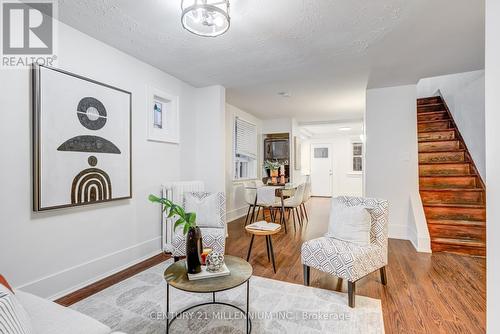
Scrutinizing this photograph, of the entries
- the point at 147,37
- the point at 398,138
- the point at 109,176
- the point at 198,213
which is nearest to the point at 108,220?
the point at 109,176

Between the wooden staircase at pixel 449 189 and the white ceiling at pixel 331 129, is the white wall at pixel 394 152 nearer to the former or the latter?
the wooden staircase at pixel 449 189

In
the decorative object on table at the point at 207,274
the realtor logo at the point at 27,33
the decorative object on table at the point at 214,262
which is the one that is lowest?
the decorative object on table at the point at 207,274

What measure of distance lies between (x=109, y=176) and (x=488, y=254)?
287 centimetres

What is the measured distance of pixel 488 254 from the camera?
101 centimetres

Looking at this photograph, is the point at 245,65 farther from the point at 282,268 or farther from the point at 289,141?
the point at 289,141

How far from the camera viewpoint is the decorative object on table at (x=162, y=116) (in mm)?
3088

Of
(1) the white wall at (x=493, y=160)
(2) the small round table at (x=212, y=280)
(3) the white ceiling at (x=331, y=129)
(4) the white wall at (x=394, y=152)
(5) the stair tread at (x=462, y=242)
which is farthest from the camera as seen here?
(3) the white ceiling at (x=331, y=129)

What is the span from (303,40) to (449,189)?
3105 millimetres

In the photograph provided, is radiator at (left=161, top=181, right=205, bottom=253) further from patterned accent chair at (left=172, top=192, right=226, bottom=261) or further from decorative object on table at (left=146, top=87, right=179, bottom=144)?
decorative object on table at (left=146, top=87, right=179, bottom=144)

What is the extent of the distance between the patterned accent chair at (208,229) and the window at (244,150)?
2275 millimetres

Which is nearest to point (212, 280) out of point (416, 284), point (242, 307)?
point (242, 307)

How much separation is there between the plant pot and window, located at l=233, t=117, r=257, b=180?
3516 millimetres

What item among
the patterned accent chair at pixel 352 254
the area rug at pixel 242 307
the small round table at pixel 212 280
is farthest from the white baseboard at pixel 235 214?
the small round table at pixel 212 280

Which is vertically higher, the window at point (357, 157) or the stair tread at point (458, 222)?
the window at point (357, 157)
